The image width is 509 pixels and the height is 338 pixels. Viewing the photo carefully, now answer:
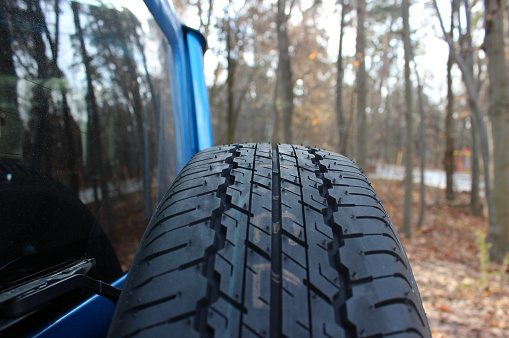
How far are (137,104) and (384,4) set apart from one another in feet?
59.7

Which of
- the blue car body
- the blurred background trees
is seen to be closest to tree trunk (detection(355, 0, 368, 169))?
the blurred background trees

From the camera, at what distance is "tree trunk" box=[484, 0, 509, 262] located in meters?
6.88

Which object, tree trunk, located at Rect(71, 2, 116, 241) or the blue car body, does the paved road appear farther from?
tree trunk, located at Rect(71, 2, 116, 241)

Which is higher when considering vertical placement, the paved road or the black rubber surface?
the black rubber surface

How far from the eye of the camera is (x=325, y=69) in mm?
24844

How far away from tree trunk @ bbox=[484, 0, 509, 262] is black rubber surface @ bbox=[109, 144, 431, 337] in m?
7.19

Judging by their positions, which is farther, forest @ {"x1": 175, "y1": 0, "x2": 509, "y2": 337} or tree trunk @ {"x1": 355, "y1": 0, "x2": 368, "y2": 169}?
tree trunk @ {"x1": 355, "y1": 0, "x2": 368, "y2": 169}

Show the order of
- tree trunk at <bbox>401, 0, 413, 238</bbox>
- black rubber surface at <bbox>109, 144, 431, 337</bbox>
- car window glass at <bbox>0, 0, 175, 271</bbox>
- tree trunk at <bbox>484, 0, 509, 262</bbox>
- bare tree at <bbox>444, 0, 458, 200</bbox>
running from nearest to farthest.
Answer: black rubber surface at <bbox>109, 144, 431, 337</bbox>
car window glass at <bbox>0, 0, 175, 271</bbox>
tree trunk at <bbox>484, 0, 509, 262</bbox>
tree trunk at <bbox>401, 0, 413, 238</bbox>
bare tree at <bbox>444, 0, 458, 200</bbox>

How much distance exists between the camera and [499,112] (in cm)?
695

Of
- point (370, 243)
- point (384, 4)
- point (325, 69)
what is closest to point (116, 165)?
point (370, 243)

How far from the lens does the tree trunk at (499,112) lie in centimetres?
688

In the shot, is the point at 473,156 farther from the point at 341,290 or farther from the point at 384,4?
the point at 341,290

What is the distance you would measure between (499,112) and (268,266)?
7.68m

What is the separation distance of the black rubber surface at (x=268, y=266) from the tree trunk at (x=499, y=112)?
23.6 feet
